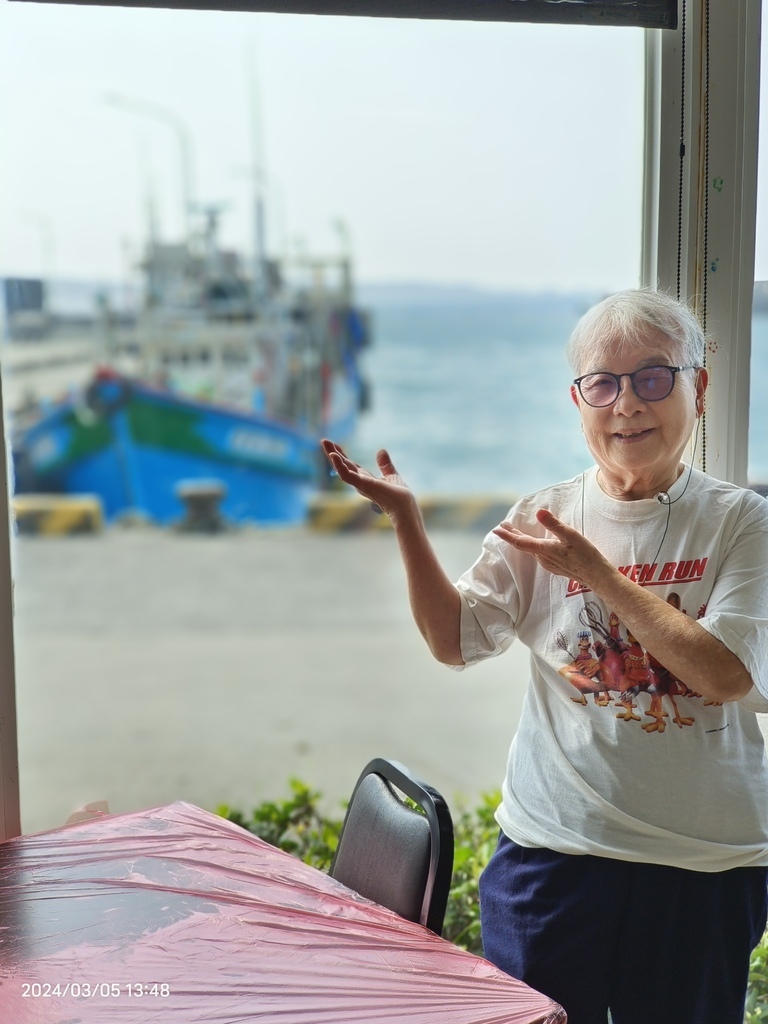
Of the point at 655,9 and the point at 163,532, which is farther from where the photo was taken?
the point at 163,532

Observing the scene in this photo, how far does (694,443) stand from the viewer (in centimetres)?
166

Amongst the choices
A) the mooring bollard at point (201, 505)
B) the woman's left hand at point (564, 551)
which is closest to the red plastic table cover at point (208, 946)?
the woman's left hand at point (564, 551)

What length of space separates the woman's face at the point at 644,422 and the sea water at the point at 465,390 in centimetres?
1785

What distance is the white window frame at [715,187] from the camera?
160 cm

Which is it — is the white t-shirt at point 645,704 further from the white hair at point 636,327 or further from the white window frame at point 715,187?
the white window frame at point 715,187

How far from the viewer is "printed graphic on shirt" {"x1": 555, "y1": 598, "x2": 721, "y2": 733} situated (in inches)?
50.3

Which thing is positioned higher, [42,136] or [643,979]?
[42,136]

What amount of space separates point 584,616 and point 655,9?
104 centimetres

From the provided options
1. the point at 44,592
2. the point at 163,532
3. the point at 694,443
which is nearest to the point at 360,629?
the point at 44,592

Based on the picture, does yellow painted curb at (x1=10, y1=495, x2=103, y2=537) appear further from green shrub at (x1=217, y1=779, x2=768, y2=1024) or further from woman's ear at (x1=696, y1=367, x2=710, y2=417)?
woman's ear at (x1=696, y1=367, x2=710, y2=417)

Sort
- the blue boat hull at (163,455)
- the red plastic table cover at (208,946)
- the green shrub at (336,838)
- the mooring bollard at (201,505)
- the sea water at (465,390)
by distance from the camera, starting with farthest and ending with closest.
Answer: the sea water at (465,390)
the mooring bollard at (201,505)
the blue boat hull at (163,455)
the green shrub at (336,838)
the red plastic table cover at (208,946)

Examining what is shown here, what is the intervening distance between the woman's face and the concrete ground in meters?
3.20

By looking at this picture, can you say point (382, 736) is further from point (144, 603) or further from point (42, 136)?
point (42, 136)

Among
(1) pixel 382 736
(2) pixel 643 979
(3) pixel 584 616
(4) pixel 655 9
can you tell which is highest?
(4) pixel 655 9
